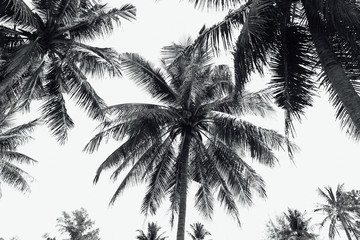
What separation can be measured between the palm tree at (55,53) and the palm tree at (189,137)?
4.49ft

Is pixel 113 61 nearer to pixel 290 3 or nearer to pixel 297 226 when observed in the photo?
pixel 290 3

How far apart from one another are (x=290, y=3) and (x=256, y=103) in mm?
6406

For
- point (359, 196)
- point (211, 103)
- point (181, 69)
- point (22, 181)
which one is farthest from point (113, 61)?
point (359, 196)

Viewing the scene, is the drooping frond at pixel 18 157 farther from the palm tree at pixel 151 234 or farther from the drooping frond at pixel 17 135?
the palm tree at pixel 151 234

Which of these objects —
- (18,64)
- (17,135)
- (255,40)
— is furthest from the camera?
(17,135)

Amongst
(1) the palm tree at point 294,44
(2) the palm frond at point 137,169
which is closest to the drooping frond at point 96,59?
(2) the palm frond at point 137,169

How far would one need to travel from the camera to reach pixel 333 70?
4996 mm

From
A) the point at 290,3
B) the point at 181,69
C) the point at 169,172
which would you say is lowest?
the point at 290,3

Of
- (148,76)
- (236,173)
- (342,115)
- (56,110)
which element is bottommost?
(342,115)

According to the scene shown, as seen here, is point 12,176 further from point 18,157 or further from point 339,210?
point 339,210

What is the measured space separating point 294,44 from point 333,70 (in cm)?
151

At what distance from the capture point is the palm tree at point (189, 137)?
11203 millimetres

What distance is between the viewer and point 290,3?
5.76 m

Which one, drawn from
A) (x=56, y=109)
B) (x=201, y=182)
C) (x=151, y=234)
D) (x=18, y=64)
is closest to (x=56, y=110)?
(x=56, y=109)
